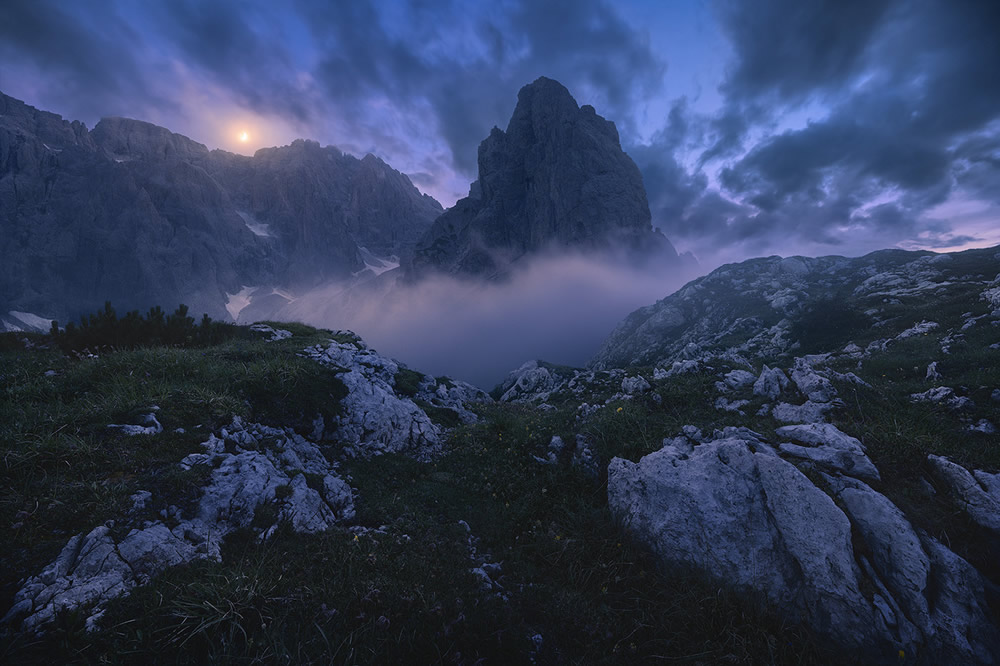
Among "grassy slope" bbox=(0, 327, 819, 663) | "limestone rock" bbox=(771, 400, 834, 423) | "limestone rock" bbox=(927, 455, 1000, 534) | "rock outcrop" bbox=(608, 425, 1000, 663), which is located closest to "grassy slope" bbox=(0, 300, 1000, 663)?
"grassy slope" bbox=(0, 327, 819, 663)

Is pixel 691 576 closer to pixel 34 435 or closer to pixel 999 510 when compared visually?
pixel 999 510

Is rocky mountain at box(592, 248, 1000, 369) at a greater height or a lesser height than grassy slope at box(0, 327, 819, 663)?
greater

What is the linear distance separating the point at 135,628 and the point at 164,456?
4622mm

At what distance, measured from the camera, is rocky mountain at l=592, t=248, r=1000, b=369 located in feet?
109

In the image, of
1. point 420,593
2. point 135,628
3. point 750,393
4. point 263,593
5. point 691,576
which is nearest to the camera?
point 135,628

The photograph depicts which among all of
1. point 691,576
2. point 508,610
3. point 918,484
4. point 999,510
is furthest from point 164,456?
point 999,510

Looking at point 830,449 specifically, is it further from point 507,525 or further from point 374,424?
point 374,424

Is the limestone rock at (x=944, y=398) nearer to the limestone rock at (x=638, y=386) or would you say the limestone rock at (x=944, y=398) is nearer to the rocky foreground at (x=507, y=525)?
the rocky foreground at (x=507, y=525)

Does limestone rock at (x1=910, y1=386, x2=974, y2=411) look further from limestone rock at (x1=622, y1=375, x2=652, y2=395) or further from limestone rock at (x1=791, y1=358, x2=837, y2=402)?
limestone rock at (x1=622, y1=375, x2=652, y2=395)

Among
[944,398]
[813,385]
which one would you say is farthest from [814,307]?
[813,385]

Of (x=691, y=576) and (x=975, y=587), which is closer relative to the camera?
(x=975, y=587)

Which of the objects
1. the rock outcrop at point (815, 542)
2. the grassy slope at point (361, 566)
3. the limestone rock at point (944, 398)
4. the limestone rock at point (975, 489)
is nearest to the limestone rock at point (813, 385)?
the limestone rock at point (944, 398)

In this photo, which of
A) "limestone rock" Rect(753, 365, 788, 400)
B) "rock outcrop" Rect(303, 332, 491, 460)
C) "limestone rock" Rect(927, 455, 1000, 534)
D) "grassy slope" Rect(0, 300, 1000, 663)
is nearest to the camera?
"grassy slope" Rect(0, 300, 1000, 663)

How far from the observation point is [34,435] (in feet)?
24.1
